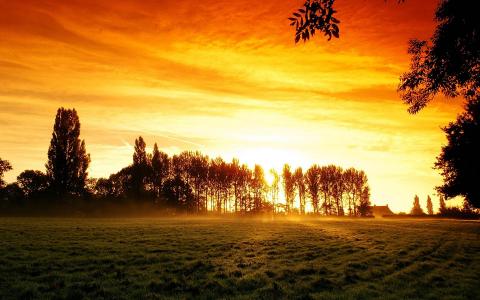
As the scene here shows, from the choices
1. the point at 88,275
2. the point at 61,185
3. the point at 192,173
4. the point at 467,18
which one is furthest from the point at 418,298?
the point at 192,173

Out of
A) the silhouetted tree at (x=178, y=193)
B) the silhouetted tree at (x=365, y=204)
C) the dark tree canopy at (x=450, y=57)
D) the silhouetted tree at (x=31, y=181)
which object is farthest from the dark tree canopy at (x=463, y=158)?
the silhouetted tree at (x=31, y=181)

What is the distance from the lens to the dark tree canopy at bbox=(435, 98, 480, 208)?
157ft

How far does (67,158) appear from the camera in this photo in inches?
2847

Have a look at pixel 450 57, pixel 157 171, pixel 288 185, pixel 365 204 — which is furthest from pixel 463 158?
pixel 288 185

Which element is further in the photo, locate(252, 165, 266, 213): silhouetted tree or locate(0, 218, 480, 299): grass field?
locate(252, 165, 266, 213): silhouetted tree

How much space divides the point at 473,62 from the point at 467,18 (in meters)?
2.11

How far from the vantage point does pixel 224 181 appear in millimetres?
124688

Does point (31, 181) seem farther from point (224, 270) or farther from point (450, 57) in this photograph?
point (450, 57)

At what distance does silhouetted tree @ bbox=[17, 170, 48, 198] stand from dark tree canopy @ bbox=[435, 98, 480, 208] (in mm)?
81982

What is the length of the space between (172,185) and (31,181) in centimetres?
3832

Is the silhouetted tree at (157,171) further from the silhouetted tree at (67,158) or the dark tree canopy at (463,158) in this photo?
the dark tree canopy at (463,158)

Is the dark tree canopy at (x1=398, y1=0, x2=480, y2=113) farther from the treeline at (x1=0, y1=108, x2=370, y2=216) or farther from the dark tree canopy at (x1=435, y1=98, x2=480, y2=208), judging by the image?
the treeline at (x1=0, y1=108, x2=370, y2=216)

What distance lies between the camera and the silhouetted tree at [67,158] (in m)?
71.1

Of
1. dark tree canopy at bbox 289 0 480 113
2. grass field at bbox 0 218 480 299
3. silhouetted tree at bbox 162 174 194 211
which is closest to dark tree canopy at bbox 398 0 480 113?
dark tree canopy at bbox 289 0 480 113
